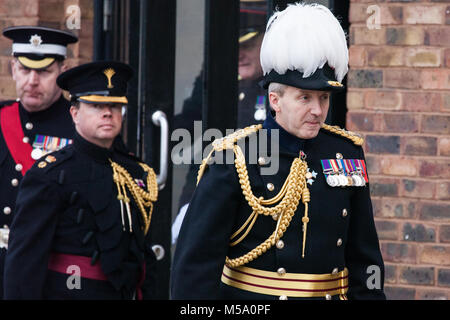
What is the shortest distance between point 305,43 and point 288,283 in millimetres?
838

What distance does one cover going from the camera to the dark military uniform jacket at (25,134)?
4645mm

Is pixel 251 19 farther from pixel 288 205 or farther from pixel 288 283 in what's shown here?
pixel 288 283

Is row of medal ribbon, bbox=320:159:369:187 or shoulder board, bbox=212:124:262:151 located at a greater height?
shoulder board, bbox=212:124:262:151

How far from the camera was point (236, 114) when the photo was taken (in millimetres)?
4906

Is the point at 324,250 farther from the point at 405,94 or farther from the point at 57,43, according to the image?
the point at 57,43

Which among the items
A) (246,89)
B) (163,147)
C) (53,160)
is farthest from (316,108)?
(246,89)

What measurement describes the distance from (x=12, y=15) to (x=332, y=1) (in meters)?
→ 2.50

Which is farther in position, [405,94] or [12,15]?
[12,15]

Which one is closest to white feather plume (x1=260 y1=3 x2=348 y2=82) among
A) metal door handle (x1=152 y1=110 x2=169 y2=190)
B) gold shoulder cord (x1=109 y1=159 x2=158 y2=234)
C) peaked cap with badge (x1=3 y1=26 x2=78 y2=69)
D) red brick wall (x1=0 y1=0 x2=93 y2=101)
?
gold shoulder cord (x1=109 y1=159 x2=158 y2=234)

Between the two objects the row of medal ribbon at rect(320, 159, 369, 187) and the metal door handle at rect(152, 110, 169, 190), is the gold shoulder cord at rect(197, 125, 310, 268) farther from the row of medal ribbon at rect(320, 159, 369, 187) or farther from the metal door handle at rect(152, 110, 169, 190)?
the metal door handle at rect(152, 110, 169, 190)

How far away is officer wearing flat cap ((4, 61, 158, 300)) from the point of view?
157 inches

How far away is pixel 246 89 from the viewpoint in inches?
200

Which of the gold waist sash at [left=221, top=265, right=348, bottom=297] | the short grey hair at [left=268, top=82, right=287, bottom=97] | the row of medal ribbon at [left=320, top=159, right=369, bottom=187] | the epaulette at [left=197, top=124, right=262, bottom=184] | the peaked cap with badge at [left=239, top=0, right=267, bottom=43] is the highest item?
the peaked cap with badge at [left=239, top=0, right=267, bottom=43]

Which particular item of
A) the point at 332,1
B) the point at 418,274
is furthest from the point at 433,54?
the point at 418,274
